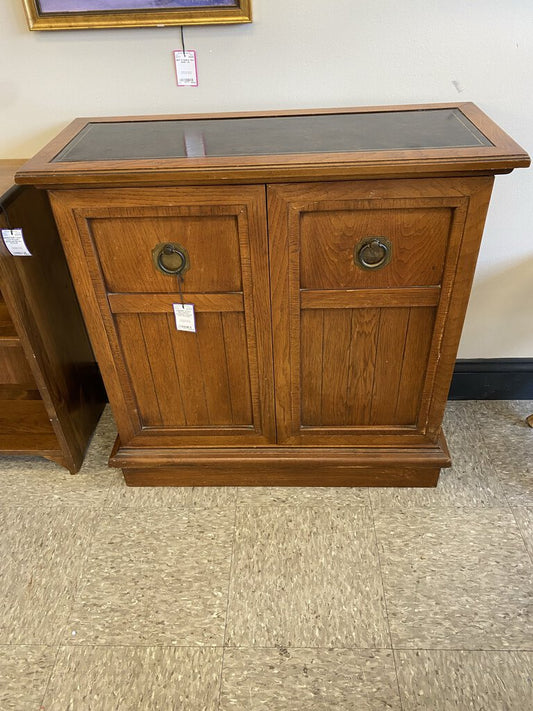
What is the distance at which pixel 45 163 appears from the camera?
1192mm

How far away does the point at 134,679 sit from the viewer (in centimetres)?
126

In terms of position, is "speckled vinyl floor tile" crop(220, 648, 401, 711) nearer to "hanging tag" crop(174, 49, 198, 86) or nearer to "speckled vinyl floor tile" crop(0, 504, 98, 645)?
"speckled vinyl floor tile" crop(0, 504, 98, 645)

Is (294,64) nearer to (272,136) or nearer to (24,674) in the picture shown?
(272,136)

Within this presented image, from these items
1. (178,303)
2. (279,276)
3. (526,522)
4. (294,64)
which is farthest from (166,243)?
(526,522)

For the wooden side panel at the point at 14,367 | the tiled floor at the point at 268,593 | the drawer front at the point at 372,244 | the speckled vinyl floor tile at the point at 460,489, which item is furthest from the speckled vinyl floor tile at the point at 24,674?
the drawer front at the point at 372,244

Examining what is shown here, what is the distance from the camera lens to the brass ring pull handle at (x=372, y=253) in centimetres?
123

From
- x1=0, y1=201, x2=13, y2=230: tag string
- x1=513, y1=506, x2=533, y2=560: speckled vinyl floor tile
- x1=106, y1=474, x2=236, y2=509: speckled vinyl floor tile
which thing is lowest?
x1=513, y1=506, x2=533, y2=560: speckled vinyl floor tile

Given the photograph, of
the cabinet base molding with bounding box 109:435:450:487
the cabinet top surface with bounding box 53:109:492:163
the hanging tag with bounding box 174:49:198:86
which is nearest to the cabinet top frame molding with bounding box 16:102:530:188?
the cabinet top surface with bounding box 53:109:492:163

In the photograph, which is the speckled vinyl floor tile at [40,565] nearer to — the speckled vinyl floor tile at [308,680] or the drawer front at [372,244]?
the speckled vinyl floor tile at [308,680]

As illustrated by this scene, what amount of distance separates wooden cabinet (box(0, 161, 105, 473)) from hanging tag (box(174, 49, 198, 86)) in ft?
1.67

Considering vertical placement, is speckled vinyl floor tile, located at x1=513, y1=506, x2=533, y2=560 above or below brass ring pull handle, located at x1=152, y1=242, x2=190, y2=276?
below

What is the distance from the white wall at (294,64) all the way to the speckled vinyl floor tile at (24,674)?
1391 mm

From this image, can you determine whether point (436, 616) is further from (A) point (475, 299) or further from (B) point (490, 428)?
(A) point (475, 299)

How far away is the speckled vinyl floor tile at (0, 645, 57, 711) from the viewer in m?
1.24
